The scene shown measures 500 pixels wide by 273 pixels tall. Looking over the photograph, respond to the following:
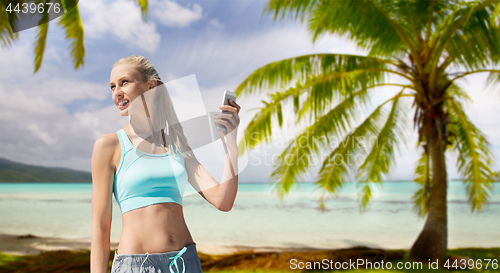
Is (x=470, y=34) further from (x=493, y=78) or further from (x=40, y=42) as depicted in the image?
(x=40, y=42)

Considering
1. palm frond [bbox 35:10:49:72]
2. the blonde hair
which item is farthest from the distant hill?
the blonde hair

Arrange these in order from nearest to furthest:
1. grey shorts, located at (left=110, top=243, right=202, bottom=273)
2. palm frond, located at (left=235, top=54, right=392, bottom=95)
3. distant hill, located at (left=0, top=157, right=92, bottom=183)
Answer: grey shorts, located at (left=110, top=243, right=202, bottom=273) < palm frond, located at (left=235, top=54, right=392, bottom=95) < distant hill, located at (left=0, top=157, right=92, bottom=183)

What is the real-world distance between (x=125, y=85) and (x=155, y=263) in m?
0.55

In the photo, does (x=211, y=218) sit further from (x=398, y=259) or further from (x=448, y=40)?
(x=448, y=40)

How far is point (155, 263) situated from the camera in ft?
3.38

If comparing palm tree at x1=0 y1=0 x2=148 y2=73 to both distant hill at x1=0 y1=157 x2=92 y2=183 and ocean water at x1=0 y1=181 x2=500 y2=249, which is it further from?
distant hill at x1=0 y1=157 x2=92 y2=183

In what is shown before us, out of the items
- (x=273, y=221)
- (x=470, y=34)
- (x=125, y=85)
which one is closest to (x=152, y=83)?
(x=125, y=85)

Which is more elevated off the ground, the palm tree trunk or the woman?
the woman

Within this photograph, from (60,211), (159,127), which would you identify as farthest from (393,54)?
Answer: (60,211)

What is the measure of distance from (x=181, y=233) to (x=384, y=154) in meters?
6.02

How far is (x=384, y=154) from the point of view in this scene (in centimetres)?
649

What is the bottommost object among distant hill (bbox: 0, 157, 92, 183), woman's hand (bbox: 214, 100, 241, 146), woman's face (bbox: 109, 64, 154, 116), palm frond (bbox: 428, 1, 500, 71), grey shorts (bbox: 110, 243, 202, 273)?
distant hill (bbox: 0, 157, 92, 183)

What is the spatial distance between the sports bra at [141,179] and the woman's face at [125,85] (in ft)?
0.35

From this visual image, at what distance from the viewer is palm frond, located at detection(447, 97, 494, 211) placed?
5.97 m
